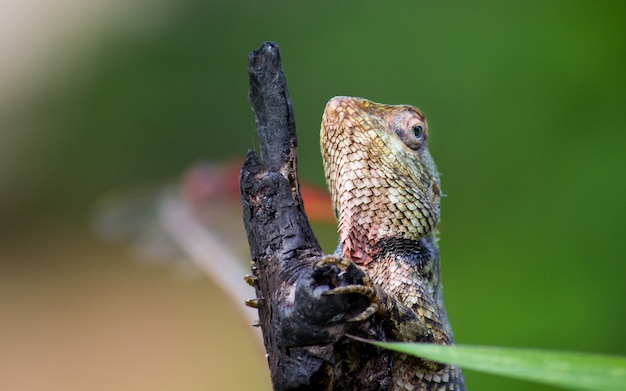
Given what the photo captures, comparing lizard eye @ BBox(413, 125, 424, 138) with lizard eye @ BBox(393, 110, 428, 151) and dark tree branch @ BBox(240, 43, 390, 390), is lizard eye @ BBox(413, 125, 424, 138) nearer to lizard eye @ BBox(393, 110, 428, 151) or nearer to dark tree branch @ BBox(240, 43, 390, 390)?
lizard eye @ BBox(393, 110, 428, 151)

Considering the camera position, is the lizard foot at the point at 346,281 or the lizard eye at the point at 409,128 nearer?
the lizard foot at the point at 346,281

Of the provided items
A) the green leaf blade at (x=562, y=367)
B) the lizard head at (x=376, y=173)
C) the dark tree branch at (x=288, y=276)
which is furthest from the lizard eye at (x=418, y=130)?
the green leaf blade at (x=562, y=367)

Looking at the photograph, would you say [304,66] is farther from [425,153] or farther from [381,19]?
[425,153]

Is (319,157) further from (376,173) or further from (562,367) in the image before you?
(562,367)

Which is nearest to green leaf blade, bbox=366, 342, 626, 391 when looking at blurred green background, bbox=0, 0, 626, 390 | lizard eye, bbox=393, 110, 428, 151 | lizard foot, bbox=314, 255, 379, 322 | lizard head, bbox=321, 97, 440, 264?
lizard foot, bbox=314, 255, 379, 322

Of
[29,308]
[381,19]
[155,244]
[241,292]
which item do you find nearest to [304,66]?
[381,19]

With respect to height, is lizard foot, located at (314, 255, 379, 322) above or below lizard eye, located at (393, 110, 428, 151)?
below

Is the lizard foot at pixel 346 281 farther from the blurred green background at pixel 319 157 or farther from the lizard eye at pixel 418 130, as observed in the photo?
the blurred green background at pixel 319 157
